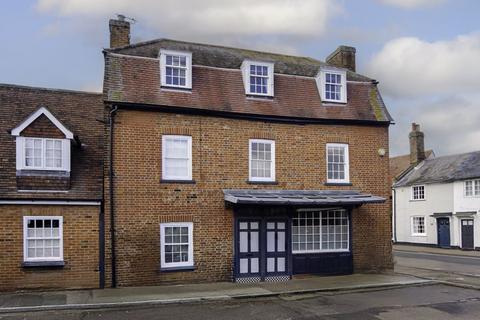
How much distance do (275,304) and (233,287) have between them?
2.67 meters

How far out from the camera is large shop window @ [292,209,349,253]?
18.5 m

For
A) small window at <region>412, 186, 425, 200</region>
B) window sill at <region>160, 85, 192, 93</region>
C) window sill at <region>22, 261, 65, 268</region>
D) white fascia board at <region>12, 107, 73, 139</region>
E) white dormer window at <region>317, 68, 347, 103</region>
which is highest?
white dormer window at <region>317, 68, 347, 103</region>

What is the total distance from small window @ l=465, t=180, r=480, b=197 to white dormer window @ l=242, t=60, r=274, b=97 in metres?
23.5

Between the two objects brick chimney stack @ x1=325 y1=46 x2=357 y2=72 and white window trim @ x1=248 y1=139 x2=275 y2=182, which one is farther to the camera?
brick chimney stack @ x1=325 y1=46 x2=357 y2=72

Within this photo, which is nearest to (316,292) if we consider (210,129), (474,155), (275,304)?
(275,304)

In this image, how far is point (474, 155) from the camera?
127 ft

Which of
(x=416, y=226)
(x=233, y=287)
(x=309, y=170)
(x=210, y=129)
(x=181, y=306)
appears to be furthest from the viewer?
(x=416, y=226)

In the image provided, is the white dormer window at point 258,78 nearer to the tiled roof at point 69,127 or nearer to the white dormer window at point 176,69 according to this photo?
the white dormer window at point 176,69

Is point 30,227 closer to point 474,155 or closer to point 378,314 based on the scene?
point 378,314

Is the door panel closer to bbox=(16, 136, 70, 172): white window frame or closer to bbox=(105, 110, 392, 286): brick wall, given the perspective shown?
bbox=(105, 110, 392, 286): brick wall

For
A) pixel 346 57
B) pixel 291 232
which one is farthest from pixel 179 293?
pixel 346 57

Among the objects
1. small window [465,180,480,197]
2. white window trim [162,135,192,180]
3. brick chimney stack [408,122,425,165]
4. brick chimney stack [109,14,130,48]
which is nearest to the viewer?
white window trim [162,135,192,180]

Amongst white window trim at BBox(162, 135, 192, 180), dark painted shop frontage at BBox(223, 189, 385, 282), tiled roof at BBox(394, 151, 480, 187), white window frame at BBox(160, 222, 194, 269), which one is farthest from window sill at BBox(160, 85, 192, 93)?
tiled roof at BBox(394, 151, 480, 187)

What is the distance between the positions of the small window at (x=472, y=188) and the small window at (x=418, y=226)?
229 inches
